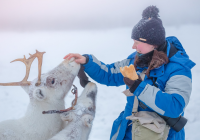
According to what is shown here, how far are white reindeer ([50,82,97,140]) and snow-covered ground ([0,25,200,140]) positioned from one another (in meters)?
1.73

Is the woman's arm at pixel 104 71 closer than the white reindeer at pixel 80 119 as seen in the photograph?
No

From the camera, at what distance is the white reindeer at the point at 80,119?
1372mm

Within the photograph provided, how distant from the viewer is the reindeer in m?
1.50

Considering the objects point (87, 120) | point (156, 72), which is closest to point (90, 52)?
point (87, 120)

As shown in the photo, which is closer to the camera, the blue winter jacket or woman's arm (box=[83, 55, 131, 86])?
the blue winter jacket

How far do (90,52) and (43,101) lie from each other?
6093mm

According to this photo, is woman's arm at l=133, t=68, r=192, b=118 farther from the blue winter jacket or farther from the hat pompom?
the hat pompom

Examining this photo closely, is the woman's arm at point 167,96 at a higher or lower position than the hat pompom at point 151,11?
lower

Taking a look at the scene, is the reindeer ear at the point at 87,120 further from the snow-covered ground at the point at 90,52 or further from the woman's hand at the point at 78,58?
the snow-covered ground at the point at 90,52

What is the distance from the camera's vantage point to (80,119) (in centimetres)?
151

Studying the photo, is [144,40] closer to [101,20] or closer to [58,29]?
[101,20]

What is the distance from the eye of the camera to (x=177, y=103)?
1174mm

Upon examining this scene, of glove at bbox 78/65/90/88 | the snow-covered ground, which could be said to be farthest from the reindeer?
the snow-covered ground

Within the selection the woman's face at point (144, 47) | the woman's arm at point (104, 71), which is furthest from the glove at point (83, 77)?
the woman's face at point (144, 47)
